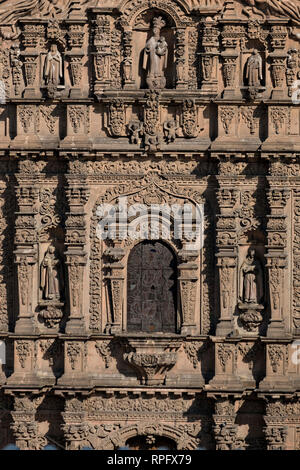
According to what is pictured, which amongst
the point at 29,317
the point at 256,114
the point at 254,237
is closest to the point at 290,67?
the point at 256,114

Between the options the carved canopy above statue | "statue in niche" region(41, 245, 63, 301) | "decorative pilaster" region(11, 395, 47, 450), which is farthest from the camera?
"statue in niche" region(41, 245, 63, 301)

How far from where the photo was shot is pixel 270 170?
31.6 meters

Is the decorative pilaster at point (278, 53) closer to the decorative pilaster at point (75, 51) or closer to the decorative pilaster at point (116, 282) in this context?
the decorative pilaster at point (75, 51)

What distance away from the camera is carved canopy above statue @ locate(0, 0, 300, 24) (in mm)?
31578

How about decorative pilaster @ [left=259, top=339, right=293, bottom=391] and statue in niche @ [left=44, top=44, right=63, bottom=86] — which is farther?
statue in niche @ [left=44, top=44, right=63, bottom=86]

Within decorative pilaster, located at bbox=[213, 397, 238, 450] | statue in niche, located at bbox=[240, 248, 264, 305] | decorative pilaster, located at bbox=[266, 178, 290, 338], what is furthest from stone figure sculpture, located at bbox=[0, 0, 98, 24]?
decorative pilaster, located at bbox=[213, 397, 238, 450]

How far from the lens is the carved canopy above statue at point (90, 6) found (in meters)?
31.6

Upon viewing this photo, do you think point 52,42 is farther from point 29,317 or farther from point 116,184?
point 29,317

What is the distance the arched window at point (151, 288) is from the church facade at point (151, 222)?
0.03m

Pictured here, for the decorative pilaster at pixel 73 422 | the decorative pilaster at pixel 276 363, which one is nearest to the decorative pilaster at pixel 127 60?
the decorative pilaster at pixel 276 363

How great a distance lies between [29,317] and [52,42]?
516 cm

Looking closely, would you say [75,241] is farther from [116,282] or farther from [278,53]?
[278,53]

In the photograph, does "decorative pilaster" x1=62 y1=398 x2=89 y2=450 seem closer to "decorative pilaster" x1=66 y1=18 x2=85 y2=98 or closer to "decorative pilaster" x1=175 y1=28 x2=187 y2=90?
"decorative pilaster" x1=66 y1=18 x2=85 y2=98

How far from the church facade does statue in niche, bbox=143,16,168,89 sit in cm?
4
